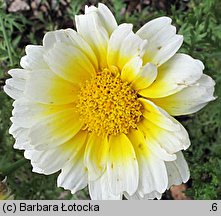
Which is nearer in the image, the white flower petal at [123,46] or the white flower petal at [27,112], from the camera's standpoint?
the white flower petal at [123,46]

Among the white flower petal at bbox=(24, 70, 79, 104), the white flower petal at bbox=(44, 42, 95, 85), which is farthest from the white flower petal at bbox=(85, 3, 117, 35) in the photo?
the white flower petal at bbox=(24, 70, 79, 104)

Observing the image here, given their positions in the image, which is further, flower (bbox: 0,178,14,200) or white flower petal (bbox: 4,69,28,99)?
flower (bbox: 0,178,14,200)

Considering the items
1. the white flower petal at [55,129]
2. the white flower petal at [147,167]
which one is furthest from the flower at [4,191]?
the white flower petal at [147,167]

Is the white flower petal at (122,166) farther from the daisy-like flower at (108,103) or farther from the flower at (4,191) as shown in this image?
the flower at (4,191)

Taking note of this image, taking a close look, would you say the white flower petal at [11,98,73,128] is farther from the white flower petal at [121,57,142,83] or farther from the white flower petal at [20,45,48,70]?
the white flower petal at [121,57,142,83]

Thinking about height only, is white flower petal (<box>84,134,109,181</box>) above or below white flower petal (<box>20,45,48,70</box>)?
below

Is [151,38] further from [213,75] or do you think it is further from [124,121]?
[213,75]
